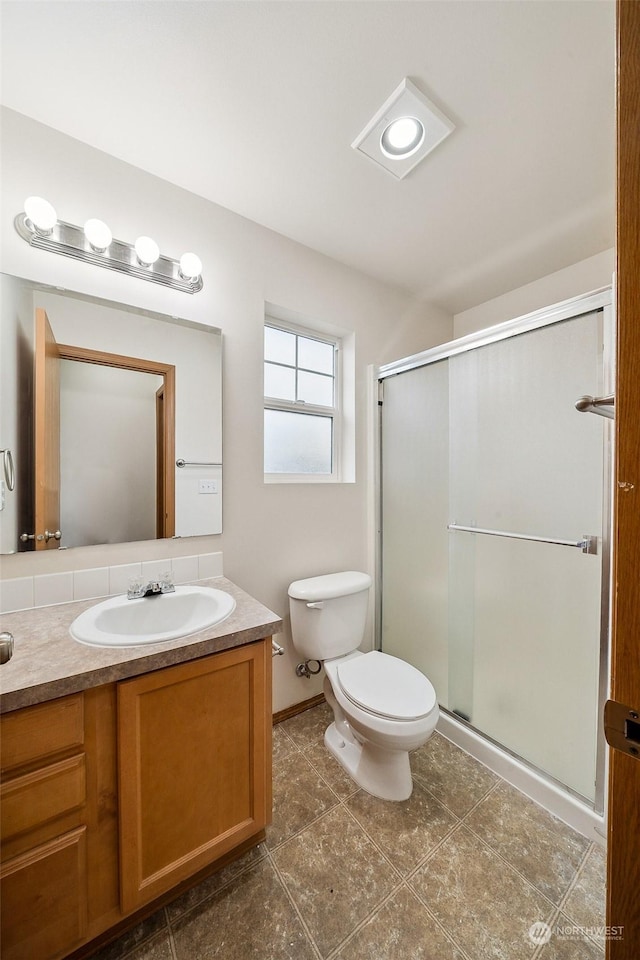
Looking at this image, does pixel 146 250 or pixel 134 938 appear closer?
pixel 134 938

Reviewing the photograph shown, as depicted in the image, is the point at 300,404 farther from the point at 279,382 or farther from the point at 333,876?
the point at 333,876

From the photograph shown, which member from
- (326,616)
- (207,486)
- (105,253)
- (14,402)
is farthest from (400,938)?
(105,253)

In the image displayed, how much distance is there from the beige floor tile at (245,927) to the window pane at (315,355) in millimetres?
2138

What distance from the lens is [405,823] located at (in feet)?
4.06

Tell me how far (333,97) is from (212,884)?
8.21ft

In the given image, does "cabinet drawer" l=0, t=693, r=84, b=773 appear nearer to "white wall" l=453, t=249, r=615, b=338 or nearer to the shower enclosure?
the shower enclosure

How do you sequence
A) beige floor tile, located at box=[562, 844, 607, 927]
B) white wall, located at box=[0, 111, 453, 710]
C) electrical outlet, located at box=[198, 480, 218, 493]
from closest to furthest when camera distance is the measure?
beige floor tile, located at box=[562, 844, 607, 927] < white wall, located at box=[0, 111, 453, 710] < electrical outlet, located at box=[198, 480, 218, 493]

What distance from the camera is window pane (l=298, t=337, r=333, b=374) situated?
199 centimetres

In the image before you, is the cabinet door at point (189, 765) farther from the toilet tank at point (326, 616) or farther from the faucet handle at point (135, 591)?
the toilet tank at point (326, 616)

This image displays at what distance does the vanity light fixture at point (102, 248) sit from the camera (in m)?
1.13

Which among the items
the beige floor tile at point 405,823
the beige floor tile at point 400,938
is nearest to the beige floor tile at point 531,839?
the beige floor tile at point 405,823

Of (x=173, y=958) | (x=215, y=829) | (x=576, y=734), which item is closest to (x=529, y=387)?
(x=576, y=734)

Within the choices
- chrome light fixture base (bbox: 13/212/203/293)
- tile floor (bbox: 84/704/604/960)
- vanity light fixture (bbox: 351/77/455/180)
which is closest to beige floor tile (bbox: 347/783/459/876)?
tile floor (bbox: 84/704/604/960)

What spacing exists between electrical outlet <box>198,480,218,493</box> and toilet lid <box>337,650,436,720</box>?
971mm
